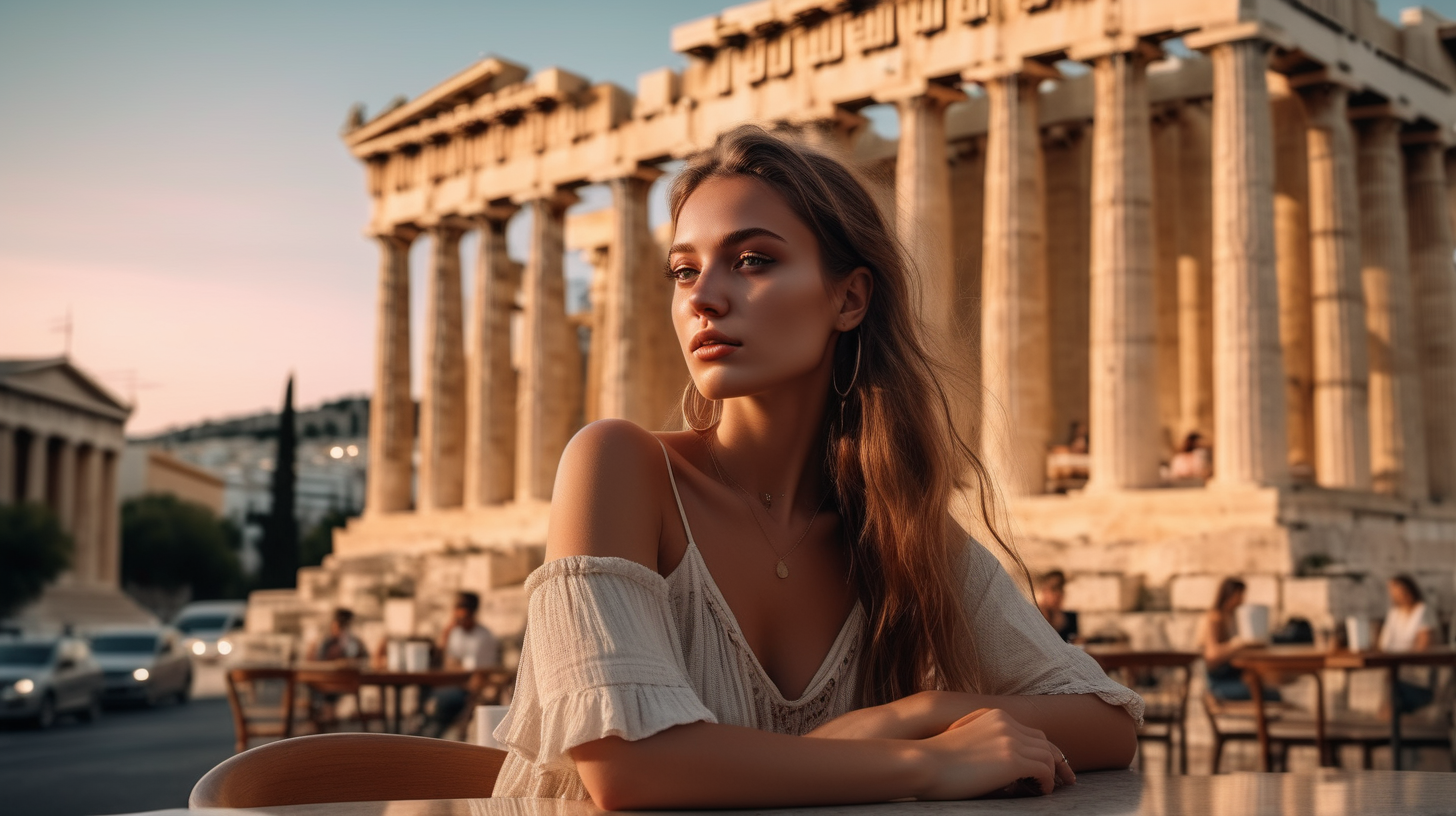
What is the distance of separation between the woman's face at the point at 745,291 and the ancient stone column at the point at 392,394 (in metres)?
36.9

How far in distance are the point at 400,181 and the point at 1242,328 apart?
73.9 ft

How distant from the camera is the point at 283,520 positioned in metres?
48.2

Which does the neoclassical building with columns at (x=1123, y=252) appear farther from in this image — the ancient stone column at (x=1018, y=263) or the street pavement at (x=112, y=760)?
the street pavement at (x=112, y=760)

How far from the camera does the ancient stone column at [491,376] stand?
3634cm

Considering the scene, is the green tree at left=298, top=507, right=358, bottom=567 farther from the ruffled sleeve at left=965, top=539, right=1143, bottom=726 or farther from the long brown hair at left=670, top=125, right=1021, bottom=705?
the ruffled sleeve at left=965, top=539, right=1143, bottom=726

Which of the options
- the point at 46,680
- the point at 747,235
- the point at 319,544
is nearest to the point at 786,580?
the point at 747,235

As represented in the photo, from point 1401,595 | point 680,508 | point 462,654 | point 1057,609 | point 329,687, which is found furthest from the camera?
point 462,654

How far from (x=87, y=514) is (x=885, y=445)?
76.4m

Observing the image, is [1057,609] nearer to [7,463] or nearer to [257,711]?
[257,711]

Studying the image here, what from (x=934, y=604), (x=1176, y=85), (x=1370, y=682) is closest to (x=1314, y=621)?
(x=1370, y=682)

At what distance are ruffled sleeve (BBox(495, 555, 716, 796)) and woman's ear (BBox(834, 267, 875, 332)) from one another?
0.72 meters

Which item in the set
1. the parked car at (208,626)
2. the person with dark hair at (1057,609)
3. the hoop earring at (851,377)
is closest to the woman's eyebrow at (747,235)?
the hoop earring at (851,377)

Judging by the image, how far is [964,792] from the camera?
2307 mm

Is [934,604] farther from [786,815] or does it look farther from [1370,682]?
[1370,682]
